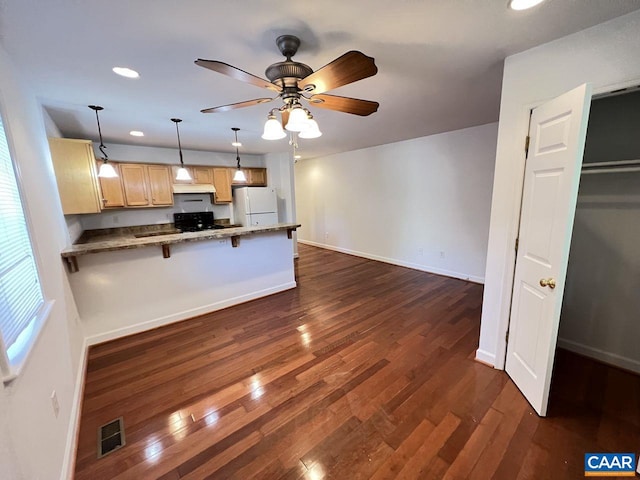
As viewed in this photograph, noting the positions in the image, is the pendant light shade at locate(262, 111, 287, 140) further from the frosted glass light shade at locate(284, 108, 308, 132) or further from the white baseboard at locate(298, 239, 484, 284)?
the white baseboard at locate(298, 239, 484, 284)

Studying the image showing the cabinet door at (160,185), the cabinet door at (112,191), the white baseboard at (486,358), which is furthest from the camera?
the cabinet door at (160,185)

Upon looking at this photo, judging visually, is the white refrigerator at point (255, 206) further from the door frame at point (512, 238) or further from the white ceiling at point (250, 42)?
the door frame at point (512, 238)

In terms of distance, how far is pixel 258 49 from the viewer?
1679 mm

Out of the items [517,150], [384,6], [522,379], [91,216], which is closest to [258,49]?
[384,6]

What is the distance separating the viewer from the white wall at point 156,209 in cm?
436

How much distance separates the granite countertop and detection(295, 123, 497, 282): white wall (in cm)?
237

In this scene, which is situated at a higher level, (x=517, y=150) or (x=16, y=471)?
(x=517, y=150)

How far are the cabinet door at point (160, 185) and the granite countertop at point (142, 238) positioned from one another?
1.95 ft

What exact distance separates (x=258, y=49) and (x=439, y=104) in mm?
2083

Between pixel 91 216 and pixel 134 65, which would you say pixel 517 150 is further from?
pixel 91 216

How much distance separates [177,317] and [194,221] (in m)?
2.57

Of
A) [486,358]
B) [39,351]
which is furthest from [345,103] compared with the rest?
[486,358]

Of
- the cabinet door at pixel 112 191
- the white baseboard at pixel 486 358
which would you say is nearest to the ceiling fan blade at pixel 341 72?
the white baseboard at pixel 486 358

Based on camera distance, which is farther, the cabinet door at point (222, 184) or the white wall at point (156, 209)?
the cabinet door at point (222, 184)
